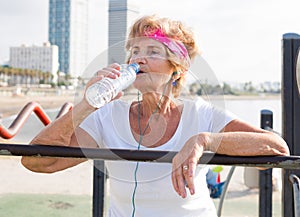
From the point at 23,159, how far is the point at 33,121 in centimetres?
1776

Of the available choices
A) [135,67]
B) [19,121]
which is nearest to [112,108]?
[135,67]

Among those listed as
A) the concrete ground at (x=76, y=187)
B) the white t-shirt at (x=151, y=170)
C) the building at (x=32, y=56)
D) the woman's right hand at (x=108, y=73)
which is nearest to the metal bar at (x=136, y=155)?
the woman's right hand at (x=108, y=73)

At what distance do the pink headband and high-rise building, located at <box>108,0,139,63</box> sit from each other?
8 centimetres

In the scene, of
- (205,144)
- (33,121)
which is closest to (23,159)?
(205,144)

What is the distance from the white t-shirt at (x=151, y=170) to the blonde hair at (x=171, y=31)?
116 millimetres

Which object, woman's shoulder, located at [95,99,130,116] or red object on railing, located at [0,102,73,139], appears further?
red object on railing, located at [0,102,73,139]

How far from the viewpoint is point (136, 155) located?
1.00 meters

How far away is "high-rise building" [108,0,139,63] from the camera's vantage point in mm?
1205

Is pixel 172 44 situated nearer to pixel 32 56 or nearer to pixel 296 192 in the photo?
pixel 296 192

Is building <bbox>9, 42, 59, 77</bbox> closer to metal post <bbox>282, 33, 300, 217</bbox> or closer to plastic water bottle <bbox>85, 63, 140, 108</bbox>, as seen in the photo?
metal post <bbox>282, 33, 300, 217</bbox>

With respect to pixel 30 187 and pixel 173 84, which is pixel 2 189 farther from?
pixel 173 84

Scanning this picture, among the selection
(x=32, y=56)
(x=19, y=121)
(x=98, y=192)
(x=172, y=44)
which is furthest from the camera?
(x=32, y=56)

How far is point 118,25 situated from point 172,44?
22 cm

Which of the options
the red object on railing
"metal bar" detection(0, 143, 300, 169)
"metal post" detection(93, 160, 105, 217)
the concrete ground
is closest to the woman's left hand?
"metal bar" detection(0, 143, 300, 169)
